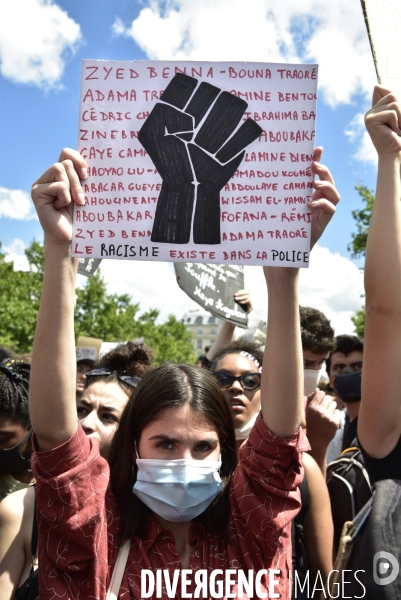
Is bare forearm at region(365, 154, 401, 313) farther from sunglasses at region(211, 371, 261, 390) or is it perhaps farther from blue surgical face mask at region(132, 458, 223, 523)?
sunglasses at region(211, 371, 261, 390)

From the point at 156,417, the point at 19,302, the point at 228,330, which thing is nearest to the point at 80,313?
the point at 19,302

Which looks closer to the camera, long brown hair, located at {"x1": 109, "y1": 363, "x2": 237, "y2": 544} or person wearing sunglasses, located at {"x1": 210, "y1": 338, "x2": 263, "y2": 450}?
long brown hair, located at {"x1": 109, "y1": 363, "x2": 237, "y2": 544}

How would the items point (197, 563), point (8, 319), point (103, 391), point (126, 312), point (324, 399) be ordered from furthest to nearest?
1. point (126, 312)
2. point (8, 319)
3. point (324, 399)
4. point (103, 391)
5. point (197, 563)

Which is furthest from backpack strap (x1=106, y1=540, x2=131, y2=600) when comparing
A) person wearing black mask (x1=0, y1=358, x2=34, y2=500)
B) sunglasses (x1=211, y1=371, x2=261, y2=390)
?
sunglasses (x1=211, y1=371, x2=261, y2=390)

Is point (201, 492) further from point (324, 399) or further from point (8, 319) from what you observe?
point (8, 319)

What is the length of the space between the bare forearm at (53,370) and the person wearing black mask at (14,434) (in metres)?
1.35

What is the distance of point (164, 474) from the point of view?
6.96ft

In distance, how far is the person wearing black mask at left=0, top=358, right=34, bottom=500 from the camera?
3.11 metres

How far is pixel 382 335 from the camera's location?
5.71ft

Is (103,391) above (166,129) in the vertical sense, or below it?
below

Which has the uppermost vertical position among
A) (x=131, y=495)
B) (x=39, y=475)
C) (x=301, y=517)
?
(x=39, y=475)

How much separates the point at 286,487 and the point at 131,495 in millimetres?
563

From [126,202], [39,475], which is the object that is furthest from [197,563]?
[126,202]

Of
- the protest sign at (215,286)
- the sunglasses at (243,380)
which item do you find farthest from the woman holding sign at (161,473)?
the protest sign at (215,286)
